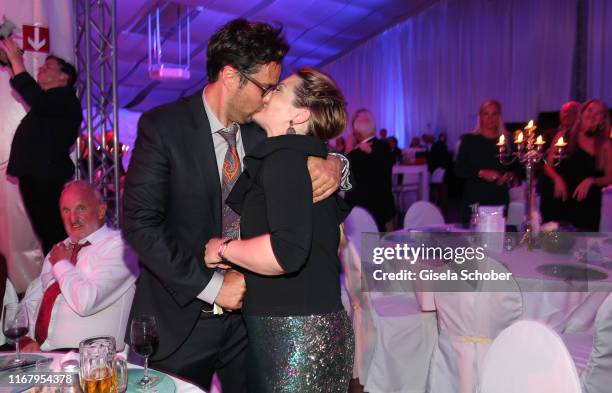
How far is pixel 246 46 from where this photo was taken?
64.4 inches

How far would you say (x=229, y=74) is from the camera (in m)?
1.68

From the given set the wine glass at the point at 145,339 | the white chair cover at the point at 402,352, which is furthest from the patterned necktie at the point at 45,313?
the white chair cover at the point at 402,352

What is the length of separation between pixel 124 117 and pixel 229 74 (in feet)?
43.9

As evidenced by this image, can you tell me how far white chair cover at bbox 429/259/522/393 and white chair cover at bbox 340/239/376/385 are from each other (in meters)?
0.47

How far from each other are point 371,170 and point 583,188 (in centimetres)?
210

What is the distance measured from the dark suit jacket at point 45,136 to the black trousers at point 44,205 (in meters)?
0.06

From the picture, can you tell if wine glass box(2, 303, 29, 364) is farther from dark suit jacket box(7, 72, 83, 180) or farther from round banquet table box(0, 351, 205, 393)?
dark suit jacket box(7, 72, 83, 180)

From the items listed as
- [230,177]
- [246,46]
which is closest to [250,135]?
[230,177]

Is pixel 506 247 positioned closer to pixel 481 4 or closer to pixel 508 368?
pixel 508 368

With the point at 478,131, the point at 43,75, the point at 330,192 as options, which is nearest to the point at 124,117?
the point at 43,75

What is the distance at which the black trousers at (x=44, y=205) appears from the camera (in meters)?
4.23

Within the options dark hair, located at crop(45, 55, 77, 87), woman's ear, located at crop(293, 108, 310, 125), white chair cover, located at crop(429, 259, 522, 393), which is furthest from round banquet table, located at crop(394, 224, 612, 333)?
dark hair, located at crop(45, 55, 77, 87)

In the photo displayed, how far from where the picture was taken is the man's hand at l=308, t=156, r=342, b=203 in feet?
4.45

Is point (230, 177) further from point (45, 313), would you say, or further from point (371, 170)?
point (371, 170)
